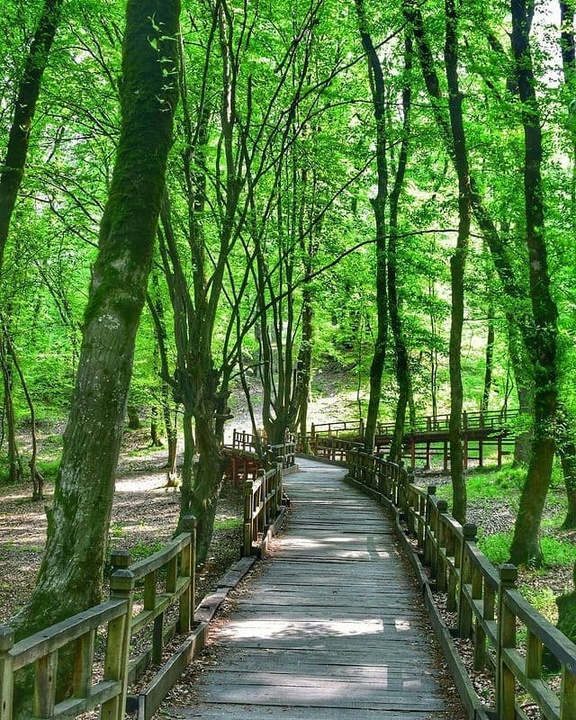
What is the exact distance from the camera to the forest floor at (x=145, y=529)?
1220 centimetres

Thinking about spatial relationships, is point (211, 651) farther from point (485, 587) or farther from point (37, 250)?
point (37, 250)

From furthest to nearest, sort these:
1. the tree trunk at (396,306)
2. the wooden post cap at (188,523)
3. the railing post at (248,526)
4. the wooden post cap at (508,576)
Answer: the tree trunk at (396,306)
the railing post at (248,526)
the wooden post cap at (188,523)
the wooden post cap at (508,576)

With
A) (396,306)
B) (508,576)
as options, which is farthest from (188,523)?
(396,306)

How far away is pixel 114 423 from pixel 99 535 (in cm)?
86

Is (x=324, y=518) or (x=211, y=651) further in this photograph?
(x=324, y=518)

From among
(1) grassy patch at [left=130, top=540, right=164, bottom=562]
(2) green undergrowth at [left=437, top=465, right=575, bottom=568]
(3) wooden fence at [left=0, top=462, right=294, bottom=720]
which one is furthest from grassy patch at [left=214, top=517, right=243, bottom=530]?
(3) wooden fence at [left=0, top=462, right=294, bottom=720]

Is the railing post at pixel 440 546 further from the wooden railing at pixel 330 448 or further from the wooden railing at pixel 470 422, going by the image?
the wooden railing at pixel 330 448

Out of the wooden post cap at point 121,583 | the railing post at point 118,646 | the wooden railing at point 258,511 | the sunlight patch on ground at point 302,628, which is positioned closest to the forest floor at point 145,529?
the sunlight patch on ground at point 302,628

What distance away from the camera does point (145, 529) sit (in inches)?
754

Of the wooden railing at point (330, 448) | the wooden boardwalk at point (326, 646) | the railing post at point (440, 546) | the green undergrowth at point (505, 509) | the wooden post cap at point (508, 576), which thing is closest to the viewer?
the wooden post cap at point (508, 576)

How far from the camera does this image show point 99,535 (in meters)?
5.54

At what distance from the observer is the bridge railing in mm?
3451

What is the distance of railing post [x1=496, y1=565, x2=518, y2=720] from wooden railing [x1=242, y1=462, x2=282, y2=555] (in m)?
6.18

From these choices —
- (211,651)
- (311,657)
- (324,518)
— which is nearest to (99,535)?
(211,651)
